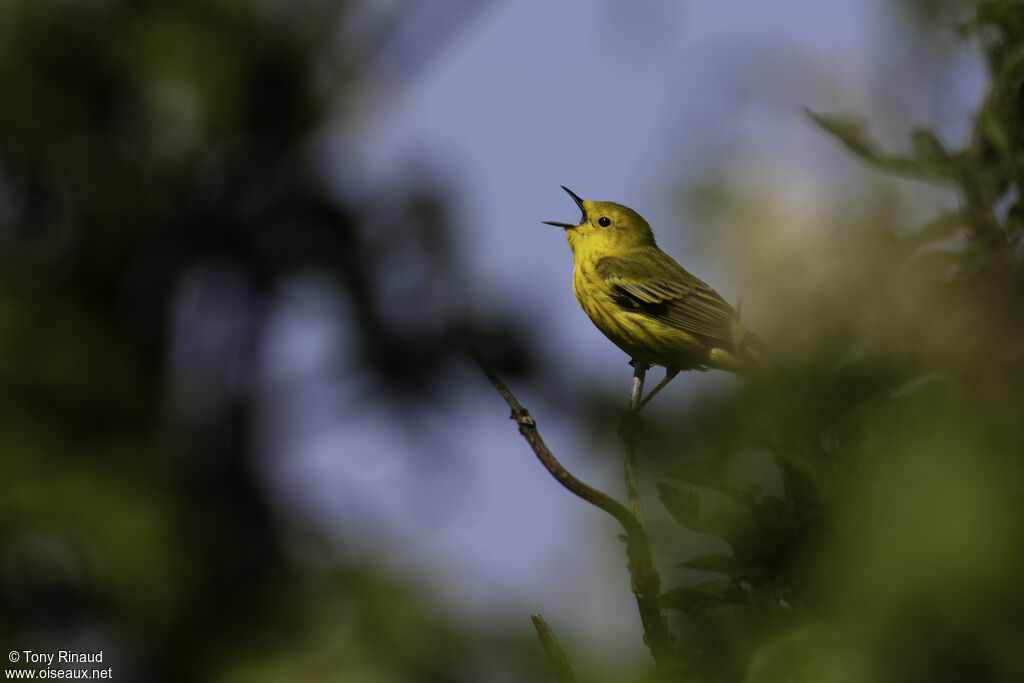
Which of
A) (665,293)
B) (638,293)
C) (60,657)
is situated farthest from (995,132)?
(60,657)

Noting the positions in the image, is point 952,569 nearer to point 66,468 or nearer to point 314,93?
point 66,468

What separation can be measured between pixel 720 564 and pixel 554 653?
0.20m

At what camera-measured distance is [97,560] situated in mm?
6000

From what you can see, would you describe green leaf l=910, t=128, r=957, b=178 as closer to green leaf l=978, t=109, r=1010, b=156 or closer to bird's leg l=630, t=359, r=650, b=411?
green leaf l=978, t=109, r=1010, b=156

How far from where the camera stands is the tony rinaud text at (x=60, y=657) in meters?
4.78

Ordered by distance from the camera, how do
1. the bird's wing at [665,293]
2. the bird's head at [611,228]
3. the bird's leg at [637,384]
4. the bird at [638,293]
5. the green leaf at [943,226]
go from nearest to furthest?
the green leaf at [943,226], the bird's leg at [637,384], the bird at [638,293], the bird's wing at [665,293], the bird's head at [611,228]

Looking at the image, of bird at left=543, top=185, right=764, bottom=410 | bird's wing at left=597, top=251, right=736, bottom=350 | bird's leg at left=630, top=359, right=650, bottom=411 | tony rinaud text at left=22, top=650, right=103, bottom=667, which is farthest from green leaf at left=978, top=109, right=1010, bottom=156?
tony rinaud text at left=22, top=650, right=103, bottom=667

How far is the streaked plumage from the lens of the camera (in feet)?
9.27

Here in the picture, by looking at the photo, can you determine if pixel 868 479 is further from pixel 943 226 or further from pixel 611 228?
pixel 611 228

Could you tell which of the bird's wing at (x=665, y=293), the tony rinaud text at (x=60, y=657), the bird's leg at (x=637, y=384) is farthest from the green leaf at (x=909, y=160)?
the tony rinaud text at (x=60, y=657)

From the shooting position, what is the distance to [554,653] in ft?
3.63

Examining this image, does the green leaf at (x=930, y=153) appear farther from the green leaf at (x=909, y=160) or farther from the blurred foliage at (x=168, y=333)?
the blurred foliage at (x=168, y=333)

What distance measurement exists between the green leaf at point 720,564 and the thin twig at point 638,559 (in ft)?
0.13

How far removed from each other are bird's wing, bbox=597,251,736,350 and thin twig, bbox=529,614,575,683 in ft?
5.04
